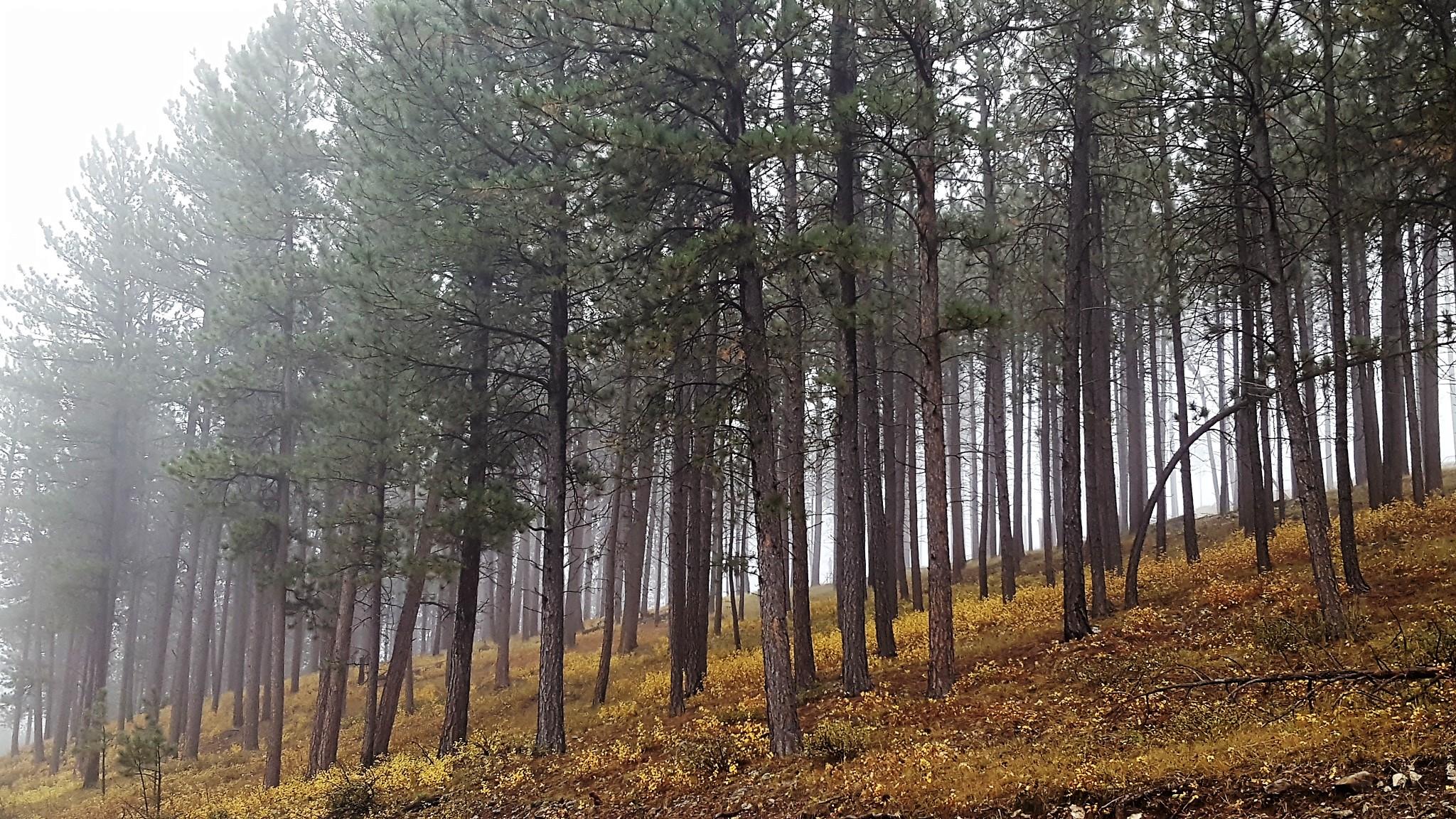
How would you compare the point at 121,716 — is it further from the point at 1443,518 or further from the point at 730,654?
the point at 1443,518

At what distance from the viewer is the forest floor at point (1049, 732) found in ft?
22.1

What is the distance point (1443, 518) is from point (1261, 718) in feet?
37.5

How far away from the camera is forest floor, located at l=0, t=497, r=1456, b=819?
6.73 m

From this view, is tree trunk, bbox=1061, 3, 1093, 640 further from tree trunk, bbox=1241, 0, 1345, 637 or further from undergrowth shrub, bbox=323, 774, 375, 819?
undergrowth shrub, bbox=323, 774, 375, 819

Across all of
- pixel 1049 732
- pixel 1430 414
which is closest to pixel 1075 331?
pixel 1049 732

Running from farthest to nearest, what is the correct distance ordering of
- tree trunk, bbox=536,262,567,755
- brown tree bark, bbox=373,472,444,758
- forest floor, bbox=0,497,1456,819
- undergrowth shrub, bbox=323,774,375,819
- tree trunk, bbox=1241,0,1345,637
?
1. brown tree bark, bbox=373,472,444,758
2. tree trunk, bbox=536,262,567,755
3. undergrowth shrub, bbox=323,774,375,819
4. tree trunk, bbox=1241,0,1345,637
5. forest floor, bbox=0,497,1456,819

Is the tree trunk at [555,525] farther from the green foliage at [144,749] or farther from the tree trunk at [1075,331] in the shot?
the tree trunk at [1075,331]

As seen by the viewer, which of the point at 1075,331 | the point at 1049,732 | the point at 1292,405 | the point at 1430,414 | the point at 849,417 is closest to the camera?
the point at 1049,732

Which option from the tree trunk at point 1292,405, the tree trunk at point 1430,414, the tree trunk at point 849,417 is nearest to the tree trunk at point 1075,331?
the tree trunk at point 1292,405

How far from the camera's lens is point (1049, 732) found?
30.6ft

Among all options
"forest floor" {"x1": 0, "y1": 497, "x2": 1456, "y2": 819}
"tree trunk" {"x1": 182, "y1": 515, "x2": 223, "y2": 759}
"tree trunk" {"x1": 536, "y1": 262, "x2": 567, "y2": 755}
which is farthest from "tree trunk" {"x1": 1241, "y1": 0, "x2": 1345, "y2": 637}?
"tree trunk" {"x1": 182, "y1": 515, "x2": 223, "y2": 759}

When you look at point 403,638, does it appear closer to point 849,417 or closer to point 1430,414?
point 849,417

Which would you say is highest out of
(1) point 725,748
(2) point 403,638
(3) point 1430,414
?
(3) point 1430,414

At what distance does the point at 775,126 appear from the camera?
35.8ft
